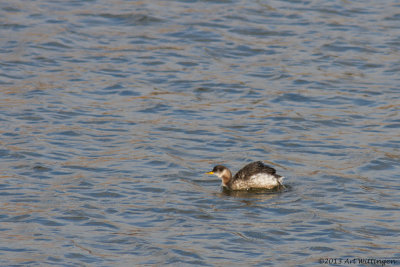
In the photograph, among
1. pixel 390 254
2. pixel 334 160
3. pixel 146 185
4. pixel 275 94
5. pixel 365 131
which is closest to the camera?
pixel 390 254

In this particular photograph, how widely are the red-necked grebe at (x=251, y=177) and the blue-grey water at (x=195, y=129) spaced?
224 mm

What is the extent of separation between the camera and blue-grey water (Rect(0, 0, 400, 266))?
12.0 m

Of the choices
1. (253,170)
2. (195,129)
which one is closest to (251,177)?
(253,170)

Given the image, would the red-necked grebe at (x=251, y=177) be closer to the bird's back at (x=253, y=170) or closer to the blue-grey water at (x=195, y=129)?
the bird's back at (x=253, y=170)

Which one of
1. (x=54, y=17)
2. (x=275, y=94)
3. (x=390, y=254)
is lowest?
(x=390, y=254)

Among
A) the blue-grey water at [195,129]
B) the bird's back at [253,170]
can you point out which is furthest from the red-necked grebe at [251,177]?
the blue-grey water at [195,129]

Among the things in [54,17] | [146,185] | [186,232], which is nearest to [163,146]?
[146,185]

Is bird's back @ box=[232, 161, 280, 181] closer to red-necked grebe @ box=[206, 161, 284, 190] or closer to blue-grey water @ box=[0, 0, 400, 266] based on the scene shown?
red-necked grebe @ box=[206, 161, 284, 190]

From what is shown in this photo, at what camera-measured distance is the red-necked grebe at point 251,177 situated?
14.6 metres

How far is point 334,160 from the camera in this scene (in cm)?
1587

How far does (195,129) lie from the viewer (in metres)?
17.6

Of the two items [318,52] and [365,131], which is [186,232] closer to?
[365,131]

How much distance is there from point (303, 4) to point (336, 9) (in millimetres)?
1263

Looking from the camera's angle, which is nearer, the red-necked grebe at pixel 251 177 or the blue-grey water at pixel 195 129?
the blue-grey water at pixel 195 129
